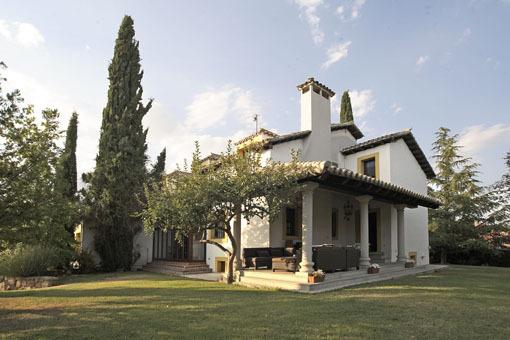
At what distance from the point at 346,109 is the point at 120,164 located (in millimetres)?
15742

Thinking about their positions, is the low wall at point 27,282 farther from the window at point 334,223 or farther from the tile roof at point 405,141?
the tile roof at point 405,141

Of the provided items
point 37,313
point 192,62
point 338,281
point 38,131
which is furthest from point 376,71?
point 37,313

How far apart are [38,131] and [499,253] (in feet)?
86.8

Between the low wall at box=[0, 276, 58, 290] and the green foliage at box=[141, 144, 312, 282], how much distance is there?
4.43 m

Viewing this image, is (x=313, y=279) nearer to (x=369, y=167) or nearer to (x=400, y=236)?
(x=400, y=236)

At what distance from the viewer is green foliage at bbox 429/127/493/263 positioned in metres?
25.2

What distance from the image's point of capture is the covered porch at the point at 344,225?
1054cm

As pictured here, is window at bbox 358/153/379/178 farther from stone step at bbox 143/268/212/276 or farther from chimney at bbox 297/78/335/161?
stone step at bbox 143/268/212/276

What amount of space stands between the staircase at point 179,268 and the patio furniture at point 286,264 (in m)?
4.50

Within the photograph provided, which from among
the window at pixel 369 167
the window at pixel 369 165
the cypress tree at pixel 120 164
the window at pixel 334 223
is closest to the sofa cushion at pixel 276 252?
the window at pixel 334 223

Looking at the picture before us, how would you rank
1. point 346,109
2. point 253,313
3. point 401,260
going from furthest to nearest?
point 346,109, point 401,260, point 253,313

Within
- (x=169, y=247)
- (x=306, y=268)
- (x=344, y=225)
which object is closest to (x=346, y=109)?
(x=344, y=225)

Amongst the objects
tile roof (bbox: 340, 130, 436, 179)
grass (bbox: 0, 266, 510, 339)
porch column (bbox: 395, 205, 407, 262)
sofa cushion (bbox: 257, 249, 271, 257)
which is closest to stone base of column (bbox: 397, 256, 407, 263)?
porch column (bbox: 395, 205, 407, 262)

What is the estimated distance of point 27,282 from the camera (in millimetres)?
12766
